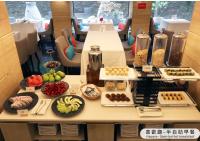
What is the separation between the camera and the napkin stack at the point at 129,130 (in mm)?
1188

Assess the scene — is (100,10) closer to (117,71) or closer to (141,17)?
(141,17)

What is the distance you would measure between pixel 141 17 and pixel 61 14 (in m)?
1.75

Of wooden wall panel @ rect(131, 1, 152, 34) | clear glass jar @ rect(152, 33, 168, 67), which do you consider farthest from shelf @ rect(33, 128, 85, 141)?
wooden wall panel @ rect(131, 1, 152, 34)

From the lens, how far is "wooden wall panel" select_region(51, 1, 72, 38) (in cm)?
392

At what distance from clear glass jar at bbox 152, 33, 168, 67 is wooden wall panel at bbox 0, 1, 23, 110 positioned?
3.48 feet

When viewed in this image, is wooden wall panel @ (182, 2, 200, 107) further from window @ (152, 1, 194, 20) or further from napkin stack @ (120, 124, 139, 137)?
window @ (152, 1, 194, 20)

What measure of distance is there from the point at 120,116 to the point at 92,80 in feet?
1.38

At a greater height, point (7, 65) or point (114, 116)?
point (7, 65)

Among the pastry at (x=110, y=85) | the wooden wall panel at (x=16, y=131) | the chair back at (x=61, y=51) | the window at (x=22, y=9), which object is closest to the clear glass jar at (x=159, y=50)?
the pastry at (x=110, y=85)

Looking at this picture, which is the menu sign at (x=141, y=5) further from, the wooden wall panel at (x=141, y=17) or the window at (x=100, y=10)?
the window at (x=100, y=10)

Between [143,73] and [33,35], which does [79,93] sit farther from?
[33,35]

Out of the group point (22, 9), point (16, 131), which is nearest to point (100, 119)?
point (16, 131)

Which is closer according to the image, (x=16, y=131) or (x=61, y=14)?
(x=16, y=131)

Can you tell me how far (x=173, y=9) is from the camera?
4.36 metres
